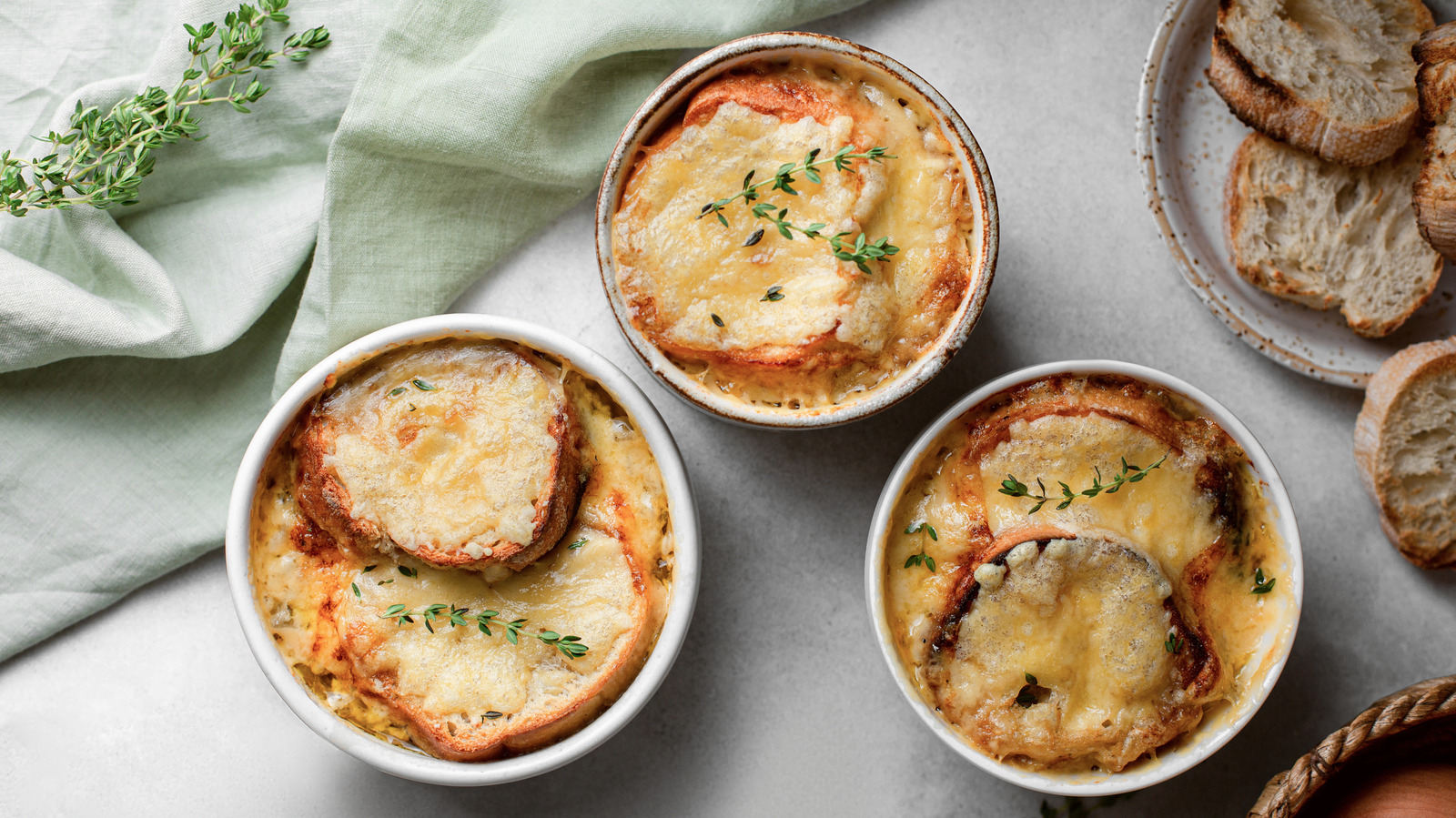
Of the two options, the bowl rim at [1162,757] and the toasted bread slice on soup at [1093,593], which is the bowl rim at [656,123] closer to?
the bowl rim at [1162,757]

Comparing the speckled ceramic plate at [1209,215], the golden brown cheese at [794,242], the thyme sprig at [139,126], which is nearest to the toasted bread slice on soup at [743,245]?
the golden brown cheese at [794,242]

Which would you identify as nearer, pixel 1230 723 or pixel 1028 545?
pixel 1028 545

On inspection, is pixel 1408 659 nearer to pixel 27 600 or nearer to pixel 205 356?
pixel 205 356

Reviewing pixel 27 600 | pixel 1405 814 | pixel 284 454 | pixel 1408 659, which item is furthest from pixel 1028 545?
pixel 27 600

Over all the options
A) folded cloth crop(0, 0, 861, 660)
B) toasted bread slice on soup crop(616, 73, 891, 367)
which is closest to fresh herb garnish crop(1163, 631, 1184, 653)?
toasted bread slice on soup crop(616, 73, 891, 367)

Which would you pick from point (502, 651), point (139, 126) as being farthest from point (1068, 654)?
point (139, 126)

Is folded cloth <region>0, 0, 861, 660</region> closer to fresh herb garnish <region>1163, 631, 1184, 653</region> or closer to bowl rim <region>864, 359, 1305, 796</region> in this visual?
bowl rim <region>864, 359, 1305, 796</region>

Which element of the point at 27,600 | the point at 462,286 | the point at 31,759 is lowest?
the point at 31,759
